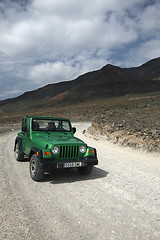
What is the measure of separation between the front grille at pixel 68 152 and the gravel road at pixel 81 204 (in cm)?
78

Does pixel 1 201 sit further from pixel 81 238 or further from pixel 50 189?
pixel 81 238

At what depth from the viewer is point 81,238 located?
10.7 feet

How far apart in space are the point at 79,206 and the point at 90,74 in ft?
625

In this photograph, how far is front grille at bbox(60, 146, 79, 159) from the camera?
Result: 574cm

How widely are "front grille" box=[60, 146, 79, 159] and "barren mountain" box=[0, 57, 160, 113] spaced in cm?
10099

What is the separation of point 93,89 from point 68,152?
126m

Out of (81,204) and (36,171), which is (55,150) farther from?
(81,204)

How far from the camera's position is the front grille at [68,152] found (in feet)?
18.8

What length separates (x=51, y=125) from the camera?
7.54m

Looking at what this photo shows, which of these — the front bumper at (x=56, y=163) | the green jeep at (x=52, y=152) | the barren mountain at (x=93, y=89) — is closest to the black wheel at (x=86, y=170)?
the green jeep at (x=52, y=152)

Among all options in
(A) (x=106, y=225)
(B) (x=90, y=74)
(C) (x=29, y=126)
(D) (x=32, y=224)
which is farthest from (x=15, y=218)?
(B) (x=90, y=74)

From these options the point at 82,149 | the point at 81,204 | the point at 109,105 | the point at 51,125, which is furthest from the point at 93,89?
the point at 81,204

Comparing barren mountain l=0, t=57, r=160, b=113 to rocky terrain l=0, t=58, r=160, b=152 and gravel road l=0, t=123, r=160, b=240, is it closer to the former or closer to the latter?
rocky terrain l=0, t=58, r=160, b=152

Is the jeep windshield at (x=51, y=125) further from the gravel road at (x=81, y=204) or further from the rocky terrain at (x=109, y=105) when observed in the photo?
the rocky terrain at (x=109, y=105)
